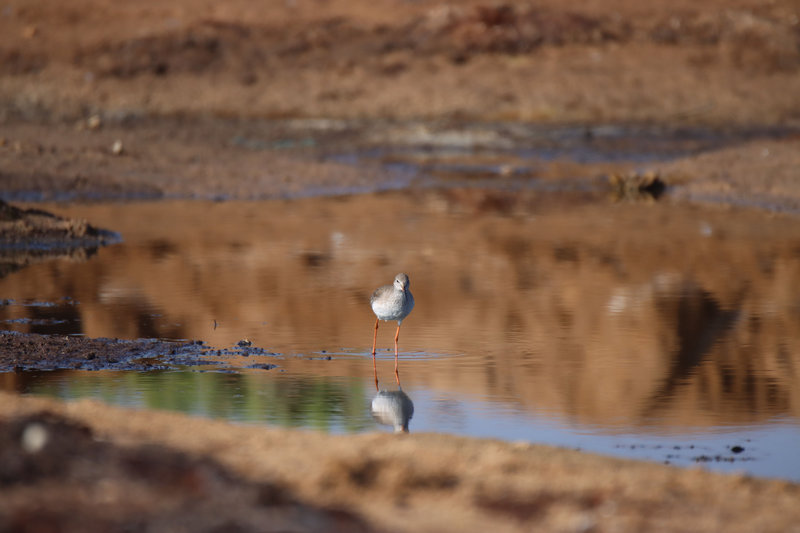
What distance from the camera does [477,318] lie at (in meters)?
10.4

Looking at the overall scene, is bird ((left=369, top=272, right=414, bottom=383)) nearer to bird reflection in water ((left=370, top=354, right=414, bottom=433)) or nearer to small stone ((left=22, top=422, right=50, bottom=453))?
bird reflection in water ((left=370, top=354, right=414, bottom=433))

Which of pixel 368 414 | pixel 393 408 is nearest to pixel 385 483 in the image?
pixel 368 414

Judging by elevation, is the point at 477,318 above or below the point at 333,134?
below

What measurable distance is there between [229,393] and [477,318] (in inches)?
126

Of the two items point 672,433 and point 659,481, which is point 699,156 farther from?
point 659,481

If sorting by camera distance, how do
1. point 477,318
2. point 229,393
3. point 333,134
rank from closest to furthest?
point 229,393 < point 477,318 < point 333,134

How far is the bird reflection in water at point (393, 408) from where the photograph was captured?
7070 millimetres

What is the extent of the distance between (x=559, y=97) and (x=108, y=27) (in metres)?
11.4

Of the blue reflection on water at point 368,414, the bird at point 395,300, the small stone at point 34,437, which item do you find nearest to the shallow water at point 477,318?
the blue reflection on water at point 368,414

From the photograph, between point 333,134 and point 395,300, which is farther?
point 333,134

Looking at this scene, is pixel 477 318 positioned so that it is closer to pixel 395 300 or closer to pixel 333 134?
pixel 395 300

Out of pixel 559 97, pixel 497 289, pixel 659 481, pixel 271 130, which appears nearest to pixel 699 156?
pixel 559 97

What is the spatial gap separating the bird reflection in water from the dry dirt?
0.85 m

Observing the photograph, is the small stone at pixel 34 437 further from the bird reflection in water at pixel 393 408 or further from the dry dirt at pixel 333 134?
the bird reflection in water at pixel 393 408
